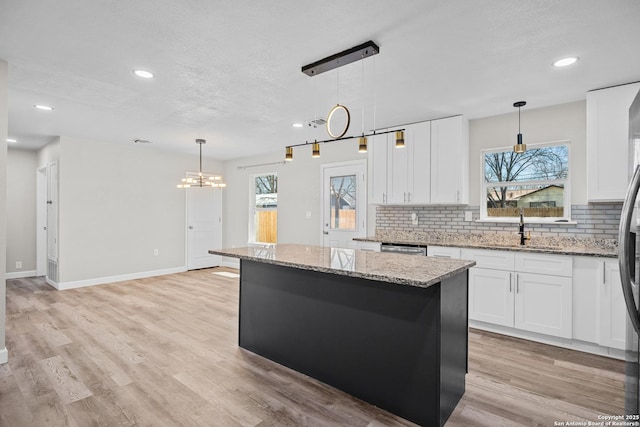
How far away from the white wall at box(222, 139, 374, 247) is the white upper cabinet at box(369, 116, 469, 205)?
24.3 inches

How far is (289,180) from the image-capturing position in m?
6.38

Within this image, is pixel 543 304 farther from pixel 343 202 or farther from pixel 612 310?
pixel 343 202

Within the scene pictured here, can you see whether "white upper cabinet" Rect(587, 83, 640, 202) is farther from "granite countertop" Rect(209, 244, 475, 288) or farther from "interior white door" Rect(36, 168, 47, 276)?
"interior white door" Rect(36, 168, 47, 276)

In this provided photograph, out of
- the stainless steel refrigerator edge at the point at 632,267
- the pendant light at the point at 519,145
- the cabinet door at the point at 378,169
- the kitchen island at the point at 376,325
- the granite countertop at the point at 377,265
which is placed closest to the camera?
the stainless steel refrigerator edge at the point at 632,267

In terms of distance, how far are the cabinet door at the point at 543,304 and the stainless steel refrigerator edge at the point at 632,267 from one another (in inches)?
59.0

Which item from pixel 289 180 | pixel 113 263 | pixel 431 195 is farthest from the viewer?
pixel 289 180

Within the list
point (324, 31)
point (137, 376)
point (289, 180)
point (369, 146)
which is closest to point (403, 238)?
point (369, 146)

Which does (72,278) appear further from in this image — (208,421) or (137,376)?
(208,421)

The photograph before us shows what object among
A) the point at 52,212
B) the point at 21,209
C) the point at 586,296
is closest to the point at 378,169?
the point at 586,296

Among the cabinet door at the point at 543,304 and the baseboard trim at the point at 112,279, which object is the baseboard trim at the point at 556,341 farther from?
the baseboard trim at the point at 112,279

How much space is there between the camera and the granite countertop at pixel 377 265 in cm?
178

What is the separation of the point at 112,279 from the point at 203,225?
202cm

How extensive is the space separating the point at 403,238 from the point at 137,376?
3463mm

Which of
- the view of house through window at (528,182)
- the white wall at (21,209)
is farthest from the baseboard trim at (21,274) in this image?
the view of house through window at (528,182)
